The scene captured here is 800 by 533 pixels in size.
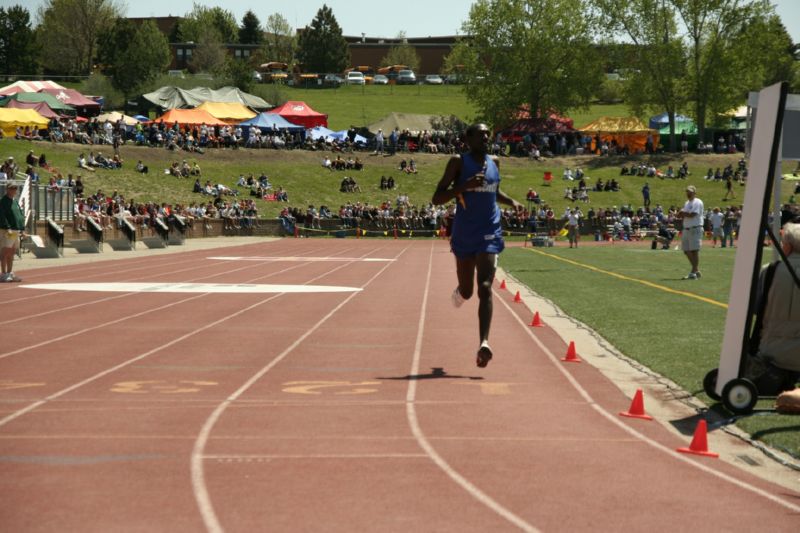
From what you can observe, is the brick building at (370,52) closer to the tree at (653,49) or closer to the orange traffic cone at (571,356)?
the tree at (653,49)

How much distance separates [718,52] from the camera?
283 ft

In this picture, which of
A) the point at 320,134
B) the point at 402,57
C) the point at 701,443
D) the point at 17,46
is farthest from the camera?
the point at 402,57

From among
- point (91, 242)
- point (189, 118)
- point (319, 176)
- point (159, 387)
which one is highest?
point (189, 118)

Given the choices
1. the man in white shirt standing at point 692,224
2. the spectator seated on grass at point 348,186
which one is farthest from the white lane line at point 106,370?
the spectator seated on grass at point 348,186

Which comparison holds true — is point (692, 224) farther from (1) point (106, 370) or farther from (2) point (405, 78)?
(2) point (405, 78)

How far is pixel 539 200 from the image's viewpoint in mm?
65188

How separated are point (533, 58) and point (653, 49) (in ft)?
36.0

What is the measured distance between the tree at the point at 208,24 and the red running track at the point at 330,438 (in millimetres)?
158679

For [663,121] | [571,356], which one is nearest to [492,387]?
[571,356]

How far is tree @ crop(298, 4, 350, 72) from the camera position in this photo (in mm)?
150750

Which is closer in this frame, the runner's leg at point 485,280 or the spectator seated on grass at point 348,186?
the runner's leg at point 485,280

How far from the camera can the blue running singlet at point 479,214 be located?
10.3 m

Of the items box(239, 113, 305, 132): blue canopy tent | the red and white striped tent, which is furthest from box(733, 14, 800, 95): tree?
the red and white striped tent

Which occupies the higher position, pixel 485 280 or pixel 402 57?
pixel 402 57
